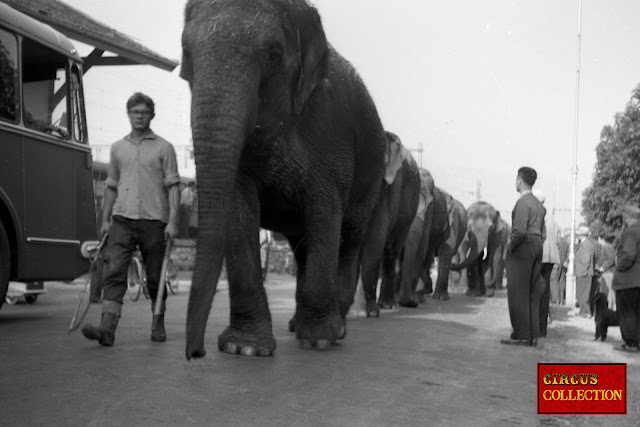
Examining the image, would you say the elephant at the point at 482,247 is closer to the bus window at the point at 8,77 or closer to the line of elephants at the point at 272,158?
the line of elephants at the point at 272,158

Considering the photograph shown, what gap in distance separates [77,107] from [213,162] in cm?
707

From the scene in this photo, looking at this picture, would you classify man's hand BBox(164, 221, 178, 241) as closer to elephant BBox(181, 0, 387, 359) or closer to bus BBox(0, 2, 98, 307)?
elephant BBox(181, 0, 387, 359)

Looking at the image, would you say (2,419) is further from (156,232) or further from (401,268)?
(401,268)

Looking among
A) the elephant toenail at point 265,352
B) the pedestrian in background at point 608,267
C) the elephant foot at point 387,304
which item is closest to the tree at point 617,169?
the pedestrian in background at point 608,267

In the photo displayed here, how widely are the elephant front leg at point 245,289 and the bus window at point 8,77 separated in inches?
168

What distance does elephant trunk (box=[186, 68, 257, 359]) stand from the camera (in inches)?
250

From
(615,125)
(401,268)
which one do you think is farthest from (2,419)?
(615,125)

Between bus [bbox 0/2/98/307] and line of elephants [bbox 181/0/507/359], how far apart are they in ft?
11.2

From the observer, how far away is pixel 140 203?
910 cm

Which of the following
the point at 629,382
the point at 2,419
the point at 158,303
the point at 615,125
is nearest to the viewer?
the point at 2,419

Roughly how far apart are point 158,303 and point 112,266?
0.54 metres

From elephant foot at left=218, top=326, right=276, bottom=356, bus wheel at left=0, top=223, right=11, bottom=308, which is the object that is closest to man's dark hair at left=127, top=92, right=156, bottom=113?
elephant foot at left=218, top=326, right=276, bottom=356

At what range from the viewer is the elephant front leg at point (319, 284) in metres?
8.89

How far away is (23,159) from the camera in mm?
11797
